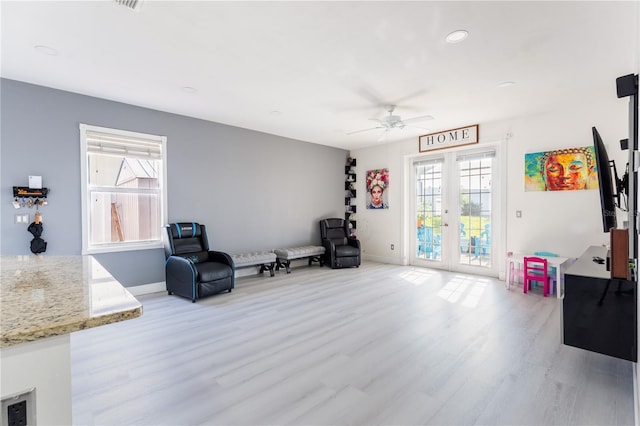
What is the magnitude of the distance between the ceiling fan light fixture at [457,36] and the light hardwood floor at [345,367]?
271 centimetres

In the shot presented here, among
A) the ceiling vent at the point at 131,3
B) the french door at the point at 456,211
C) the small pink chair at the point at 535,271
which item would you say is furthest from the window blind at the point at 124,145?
the small pink chair at the point at 535,271

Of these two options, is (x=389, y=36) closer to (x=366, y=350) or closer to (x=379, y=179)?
(x=366, y=350)

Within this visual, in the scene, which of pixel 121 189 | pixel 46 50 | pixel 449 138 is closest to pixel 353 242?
pixel 449 138

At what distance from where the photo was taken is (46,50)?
2.81 metres

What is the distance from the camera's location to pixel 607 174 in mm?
2424

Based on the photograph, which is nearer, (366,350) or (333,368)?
(333,368)

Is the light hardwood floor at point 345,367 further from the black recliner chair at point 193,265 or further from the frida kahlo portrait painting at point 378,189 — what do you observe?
the frida kahlo portrait painting at point 378,189

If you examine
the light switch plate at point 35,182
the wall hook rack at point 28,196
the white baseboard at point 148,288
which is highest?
the light switch plate at point 35,182

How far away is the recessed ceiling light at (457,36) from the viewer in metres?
2.52

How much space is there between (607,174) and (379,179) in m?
4.59

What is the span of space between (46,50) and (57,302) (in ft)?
10.2

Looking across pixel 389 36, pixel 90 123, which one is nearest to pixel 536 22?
pixel 389 36

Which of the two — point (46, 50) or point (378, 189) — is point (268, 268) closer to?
point (378, 189)

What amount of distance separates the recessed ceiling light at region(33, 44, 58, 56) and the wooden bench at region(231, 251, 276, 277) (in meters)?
3.22
